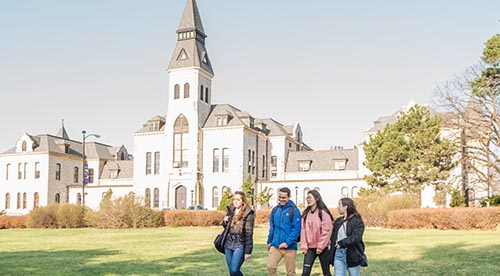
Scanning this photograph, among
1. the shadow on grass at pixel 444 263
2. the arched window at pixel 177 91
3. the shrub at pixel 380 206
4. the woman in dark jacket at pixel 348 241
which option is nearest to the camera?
the woman in dark jacket at pixel 348 241

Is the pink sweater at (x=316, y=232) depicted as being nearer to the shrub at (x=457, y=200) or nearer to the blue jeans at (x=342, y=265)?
the blue jeans at (x=342, y=265)

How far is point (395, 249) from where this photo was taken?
1741 centimetres

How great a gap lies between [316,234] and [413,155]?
113 ft

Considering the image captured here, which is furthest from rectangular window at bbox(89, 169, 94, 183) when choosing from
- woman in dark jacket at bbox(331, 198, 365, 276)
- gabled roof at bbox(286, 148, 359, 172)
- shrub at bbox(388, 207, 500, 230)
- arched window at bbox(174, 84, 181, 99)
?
woman in dark jacket at bbox(331, 198, 365, 276)

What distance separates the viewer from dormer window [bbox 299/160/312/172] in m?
64.3

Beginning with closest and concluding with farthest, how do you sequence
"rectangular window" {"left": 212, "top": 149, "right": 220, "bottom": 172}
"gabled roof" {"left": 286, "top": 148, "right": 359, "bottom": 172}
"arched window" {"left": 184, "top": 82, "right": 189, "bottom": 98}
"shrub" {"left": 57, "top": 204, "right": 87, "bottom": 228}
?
"shrub" {"left": 57, "top": 204, "right": 87, "bottom": 228}, "rectangular window" {"left": 212, "top": 149, "right": 220, "bottom": 172}, "arched window" {"left": 184, "top": 82, "right": 189, "bottom": 98}, "gabled roof" {"left": 286, "top": 148, "right": 359, "bottom": 172}

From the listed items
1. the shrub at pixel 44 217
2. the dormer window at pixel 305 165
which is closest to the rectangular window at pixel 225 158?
the dormer window at pixel 305 165

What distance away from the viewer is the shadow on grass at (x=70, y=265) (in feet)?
41.7

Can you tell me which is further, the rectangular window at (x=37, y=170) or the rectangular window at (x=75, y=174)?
the rectangular window at (x=75, y=174)

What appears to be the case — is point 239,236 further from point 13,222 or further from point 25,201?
point 25,201

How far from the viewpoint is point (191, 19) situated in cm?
6175

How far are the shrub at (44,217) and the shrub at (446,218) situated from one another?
70.3 ft

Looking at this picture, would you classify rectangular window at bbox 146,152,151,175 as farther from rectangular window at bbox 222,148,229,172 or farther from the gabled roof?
the gabled roof

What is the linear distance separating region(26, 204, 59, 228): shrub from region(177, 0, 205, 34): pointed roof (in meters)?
30.5
